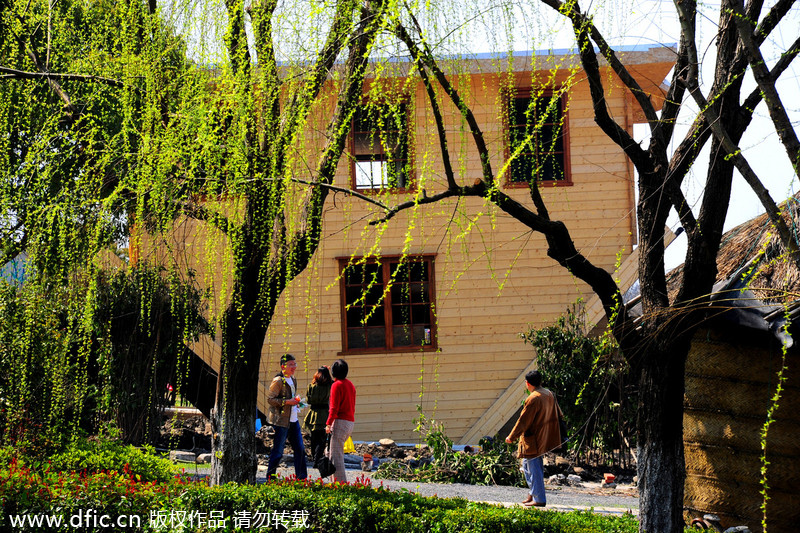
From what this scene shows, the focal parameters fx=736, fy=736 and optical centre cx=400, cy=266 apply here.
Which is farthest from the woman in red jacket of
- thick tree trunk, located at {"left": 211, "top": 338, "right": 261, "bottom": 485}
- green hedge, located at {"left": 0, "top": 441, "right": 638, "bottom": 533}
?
green hedge, located at {"left": 0, "top": 441, "right": 638, "bottom": 533}

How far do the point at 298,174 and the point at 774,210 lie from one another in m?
3.32

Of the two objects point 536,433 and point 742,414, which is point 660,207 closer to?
point 742,414

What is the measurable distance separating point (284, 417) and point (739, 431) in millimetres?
5091

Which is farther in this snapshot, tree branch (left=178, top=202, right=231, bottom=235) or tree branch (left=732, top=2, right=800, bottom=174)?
tree branch (left=178, top=202, right=231, bottom=235)

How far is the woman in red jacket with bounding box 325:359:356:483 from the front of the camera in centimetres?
811

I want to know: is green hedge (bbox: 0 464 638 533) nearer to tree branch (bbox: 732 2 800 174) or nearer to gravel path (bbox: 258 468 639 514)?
gravel path (bbox: 258 468 639 514)

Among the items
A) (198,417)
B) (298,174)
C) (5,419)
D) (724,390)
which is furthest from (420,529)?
(198,417)

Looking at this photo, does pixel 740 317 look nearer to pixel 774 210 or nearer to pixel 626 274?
pixel 774 210

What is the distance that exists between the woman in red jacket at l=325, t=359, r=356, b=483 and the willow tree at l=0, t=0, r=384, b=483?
1299 millimetres

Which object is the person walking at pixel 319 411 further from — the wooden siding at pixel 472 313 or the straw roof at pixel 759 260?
the straw roof at pixel 759 260

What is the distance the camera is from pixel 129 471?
712 cm

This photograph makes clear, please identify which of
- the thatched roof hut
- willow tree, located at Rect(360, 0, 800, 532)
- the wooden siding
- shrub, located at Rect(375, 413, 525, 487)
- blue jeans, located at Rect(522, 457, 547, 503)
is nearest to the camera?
willow tree, located at Rect(360, 0, 800, 532)

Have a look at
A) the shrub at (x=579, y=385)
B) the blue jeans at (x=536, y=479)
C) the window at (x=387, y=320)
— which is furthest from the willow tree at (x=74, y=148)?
the shrub at (x=579, y=385)

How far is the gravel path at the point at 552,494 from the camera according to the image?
8.70 metres
